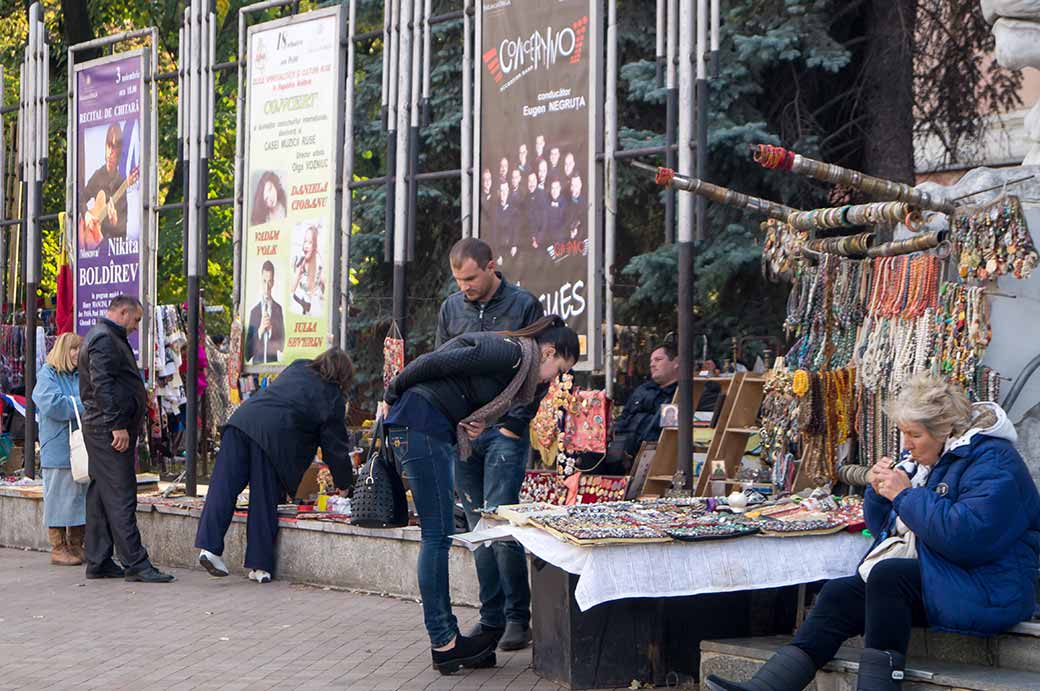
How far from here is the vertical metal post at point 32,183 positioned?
1441 centimetres

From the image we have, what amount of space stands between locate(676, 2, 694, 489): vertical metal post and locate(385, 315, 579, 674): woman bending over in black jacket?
2.31 metres

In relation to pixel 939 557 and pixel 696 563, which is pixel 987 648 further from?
pixel 696 563

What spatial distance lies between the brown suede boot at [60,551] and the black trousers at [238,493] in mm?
1689

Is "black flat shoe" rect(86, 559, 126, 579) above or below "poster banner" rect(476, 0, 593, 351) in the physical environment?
below

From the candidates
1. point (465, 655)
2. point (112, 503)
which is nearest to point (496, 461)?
point (465, 655)

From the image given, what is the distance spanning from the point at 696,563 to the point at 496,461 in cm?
144

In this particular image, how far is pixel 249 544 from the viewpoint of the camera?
10398 mm

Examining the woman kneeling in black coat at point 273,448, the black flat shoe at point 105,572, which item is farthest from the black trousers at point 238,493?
the black flat shoe at point 105,572

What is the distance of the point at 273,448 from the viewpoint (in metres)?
10.1

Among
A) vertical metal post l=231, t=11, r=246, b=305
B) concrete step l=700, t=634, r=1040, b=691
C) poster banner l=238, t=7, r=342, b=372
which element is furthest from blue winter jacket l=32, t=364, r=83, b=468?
concrete step l=700, t=634, r=1040, b=691

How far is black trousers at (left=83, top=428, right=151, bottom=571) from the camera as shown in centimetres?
1055

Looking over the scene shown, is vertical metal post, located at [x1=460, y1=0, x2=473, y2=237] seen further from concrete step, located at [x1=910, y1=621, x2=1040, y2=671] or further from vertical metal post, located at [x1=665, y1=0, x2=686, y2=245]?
concrete step, located at [x1=910, y1=621, x2=1040, y2=671]

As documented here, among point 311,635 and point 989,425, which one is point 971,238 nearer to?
point 989,425

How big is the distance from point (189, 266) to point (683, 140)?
4798mm
